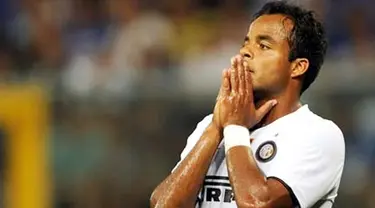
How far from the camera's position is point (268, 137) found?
3266 millimetres

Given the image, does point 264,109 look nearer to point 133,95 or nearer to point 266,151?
point 266,151

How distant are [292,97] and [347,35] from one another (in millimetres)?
3609

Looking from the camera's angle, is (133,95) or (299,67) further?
(133,95)

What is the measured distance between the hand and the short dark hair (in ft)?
0.57

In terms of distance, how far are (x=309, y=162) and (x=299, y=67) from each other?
352 millimetres

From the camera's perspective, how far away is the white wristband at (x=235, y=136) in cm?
313

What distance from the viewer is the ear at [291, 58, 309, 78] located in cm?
330

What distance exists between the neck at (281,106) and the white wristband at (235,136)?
6.7 inches

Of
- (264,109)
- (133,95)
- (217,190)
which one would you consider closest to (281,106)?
(264,109)

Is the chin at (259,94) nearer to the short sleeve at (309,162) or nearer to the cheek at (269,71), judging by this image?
the cheek at (269,71)

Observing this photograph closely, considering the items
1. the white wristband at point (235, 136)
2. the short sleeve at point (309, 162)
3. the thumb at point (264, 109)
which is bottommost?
the short sleeve at point (309, 162)

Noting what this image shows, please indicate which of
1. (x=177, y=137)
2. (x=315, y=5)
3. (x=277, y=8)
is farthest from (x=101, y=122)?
(x=277, y=8)

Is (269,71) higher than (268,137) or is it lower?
higher

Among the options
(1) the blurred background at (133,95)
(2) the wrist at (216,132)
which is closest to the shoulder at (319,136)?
(2) the wrist at (216,132)
